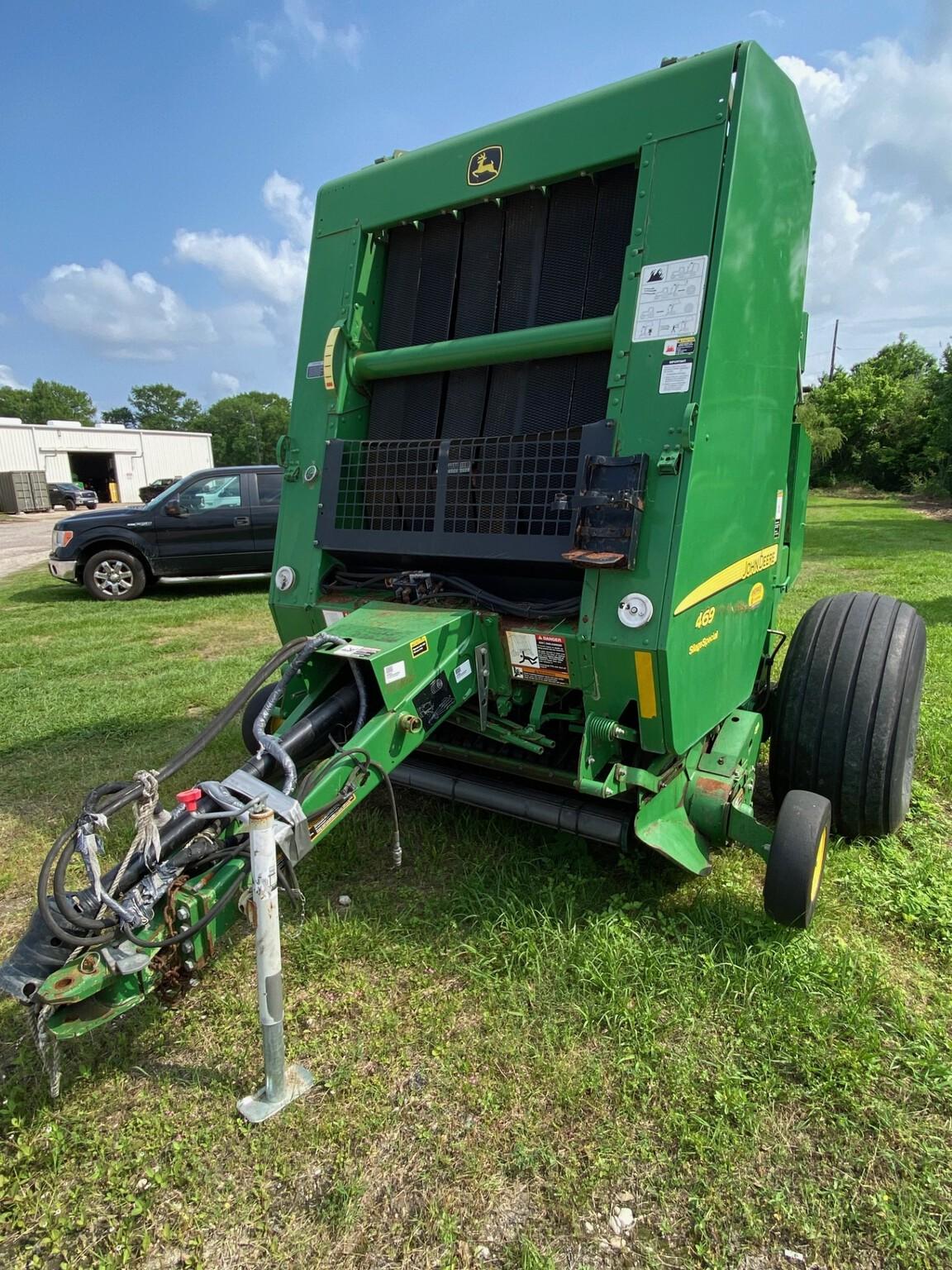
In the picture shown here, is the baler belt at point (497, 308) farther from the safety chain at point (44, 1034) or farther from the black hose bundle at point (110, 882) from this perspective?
the safety chain at point (44, 1034)

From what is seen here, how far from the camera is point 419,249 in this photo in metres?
3.38

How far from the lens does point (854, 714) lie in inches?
131

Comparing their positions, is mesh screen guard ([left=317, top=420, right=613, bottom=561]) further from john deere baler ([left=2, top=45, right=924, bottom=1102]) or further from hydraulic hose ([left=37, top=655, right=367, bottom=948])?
hydraulic hose ([left=37, top=655, right=367, bottom=948])

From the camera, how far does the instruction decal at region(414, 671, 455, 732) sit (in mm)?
2678

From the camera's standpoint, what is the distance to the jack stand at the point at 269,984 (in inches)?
77.1

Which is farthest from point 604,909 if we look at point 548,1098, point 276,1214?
point 276,1214

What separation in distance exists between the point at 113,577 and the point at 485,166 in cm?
967

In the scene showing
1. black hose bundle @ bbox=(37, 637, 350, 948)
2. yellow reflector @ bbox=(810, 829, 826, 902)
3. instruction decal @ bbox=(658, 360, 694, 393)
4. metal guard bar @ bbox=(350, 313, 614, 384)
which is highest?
metal guard bar @ bbox=(350, 313, 614, 384)

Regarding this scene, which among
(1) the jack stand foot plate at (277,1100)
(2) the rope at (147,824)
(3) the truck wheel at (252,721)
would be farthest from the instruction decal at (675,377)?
(1) the jack stand foot plate at (277,1100)

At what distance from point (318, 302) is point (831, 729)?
2.96m

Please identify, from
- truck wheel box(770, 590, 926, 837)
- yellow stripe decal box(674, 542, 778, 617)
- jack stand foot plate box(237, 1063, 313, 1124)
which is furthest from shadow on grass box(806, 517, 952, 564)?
jack stand foot plate box(237, 1063, 313, 1124)

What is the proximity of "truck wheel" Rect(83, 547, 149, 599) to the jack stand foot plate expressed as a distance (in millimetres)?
10011

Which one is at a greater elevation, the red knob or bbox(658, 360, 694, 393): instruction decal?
bbox(658, 360, 694, 393): instruction decal

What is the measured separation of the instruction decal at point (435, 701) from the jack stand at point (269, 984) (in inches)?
30.5
